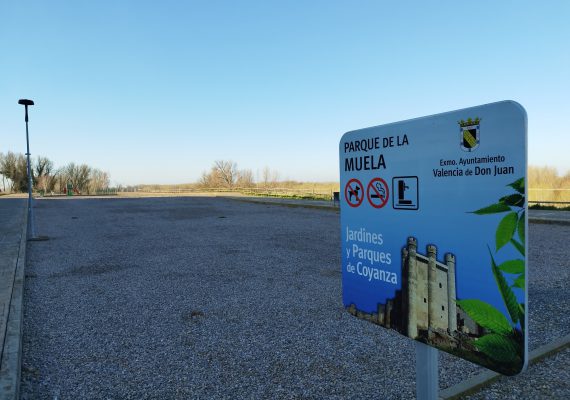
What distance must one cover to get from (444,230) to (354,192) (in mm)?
597

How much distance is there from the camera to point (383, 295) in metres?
2.08

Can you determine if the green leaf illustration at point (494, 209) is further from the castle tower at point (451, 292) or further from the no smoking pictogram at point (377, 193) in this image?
the no smoking pictogram at point (377, 193)

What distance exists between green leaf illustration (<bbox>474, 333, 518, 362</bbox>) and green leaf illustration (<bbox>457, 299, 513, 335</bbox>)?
3cm

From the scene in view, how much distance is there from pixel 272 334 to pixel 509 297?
10.2ft

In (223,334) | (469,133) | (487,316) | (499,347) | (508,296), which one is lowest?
(223,334)

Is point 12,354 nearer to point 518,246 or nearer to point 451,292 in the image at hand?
point 451,292

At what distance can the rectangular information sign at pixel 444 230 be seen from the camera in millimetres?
1521

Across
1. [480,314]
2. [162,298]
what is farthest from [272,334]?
[480,314]

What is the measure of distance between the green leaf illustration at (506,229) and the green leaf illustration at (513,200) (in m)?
0.04

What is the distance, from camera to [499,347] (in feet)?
5.21

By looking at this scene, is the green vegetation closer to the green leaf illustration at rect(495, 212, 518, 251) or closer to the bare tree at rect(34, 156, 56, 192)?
the green leaf illustration at rect(495, 212, 518, 251)

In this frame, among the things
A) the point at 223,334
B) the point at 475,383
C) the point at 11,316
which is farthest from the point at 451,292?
the point at 11,316

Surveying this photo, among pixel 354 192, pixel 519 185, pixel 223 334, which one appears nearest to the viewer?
pixel 519 185

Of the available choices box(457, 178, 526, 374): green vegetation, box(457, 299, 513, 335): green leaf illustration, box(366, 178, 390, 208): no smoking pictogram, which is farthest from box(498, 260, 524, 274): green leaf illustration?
box(366, 178, 390, 208): no smoking pictogram
